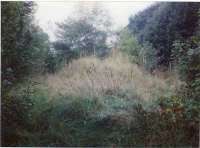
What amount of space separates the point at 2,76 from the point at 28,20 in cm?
54

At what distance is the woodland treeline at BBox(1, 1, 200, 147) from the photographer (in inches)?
179

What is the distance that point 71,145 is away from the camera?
4.58m

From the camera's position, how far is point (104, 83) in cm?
455

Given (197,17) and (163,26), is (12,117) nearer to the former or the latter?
(163,26)

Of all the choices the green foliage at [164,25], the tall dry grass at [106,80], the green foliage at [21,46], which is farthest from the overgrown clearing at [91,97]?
the green foliage at [164,25]

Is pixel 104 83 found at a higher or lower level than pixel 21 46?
lower

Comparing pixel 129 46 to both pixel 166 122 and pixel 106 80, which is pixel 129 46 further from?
pixel 166 122

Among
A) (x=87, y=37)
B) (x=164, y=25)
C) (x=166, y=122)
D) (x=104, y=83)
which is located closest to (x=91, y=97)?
(x=104, y=83)

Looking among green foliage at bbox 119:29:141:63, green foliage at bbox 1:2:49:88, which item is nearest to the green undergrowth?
green foliage at bbox 1:2:49:88

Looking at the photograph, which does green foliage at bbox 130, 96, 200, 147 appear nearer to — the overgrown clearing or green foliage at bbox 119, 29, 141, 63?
the overgrown clearing

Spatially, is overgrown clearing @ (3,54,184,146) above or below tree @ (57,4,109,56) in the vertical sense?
below

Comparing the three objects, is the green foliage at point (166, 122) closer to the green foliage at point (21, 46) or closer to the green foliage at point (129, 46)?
the green foliage at point (129, 46)

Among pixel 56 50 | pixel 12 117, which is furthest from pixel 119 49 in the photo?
pixel 12 117

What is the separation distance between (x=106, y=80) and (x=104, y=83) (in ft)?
0.11
